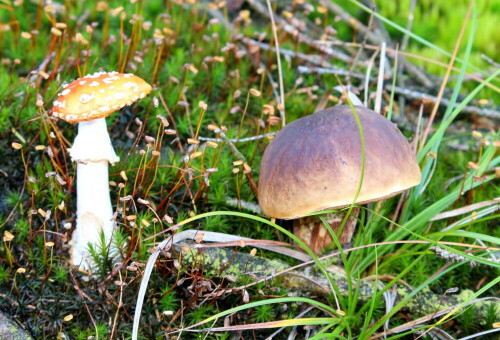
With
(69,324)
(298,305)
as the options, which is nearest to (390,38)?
(298,305)

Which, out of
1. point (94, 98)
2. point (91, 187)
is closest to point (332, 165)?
point (94, 98)

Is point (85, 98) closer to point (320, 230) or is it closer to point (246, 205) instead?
point (246, 205)

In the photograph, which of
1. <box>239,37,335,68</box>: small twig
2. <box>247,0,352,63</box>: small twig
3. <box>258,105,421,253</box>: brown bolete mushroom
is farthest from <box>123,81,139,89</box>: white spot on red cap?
<box>247,0,352,63</box>: small twig

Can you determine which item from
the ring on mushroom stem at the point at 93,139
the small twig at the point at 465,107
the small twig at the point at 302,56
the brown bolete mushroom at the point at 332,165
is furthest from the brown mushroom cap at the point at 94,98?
the small twig at the point at 465,107

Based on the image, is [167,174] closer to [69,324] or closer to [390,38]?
[69,324]

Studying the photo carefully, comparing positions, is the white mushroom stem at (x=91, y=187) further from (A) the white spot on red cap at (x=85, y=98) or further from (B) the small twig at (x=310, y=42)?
(B) the small twig at (x=310, y=42)

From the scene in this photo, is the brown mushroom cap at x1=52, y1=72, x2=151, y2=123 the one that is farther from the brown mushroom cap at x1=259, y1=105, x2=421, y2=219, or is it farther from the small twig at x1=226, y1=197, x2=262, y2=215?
the small twig at x1=226, y1=197, x2=262, y2=215
